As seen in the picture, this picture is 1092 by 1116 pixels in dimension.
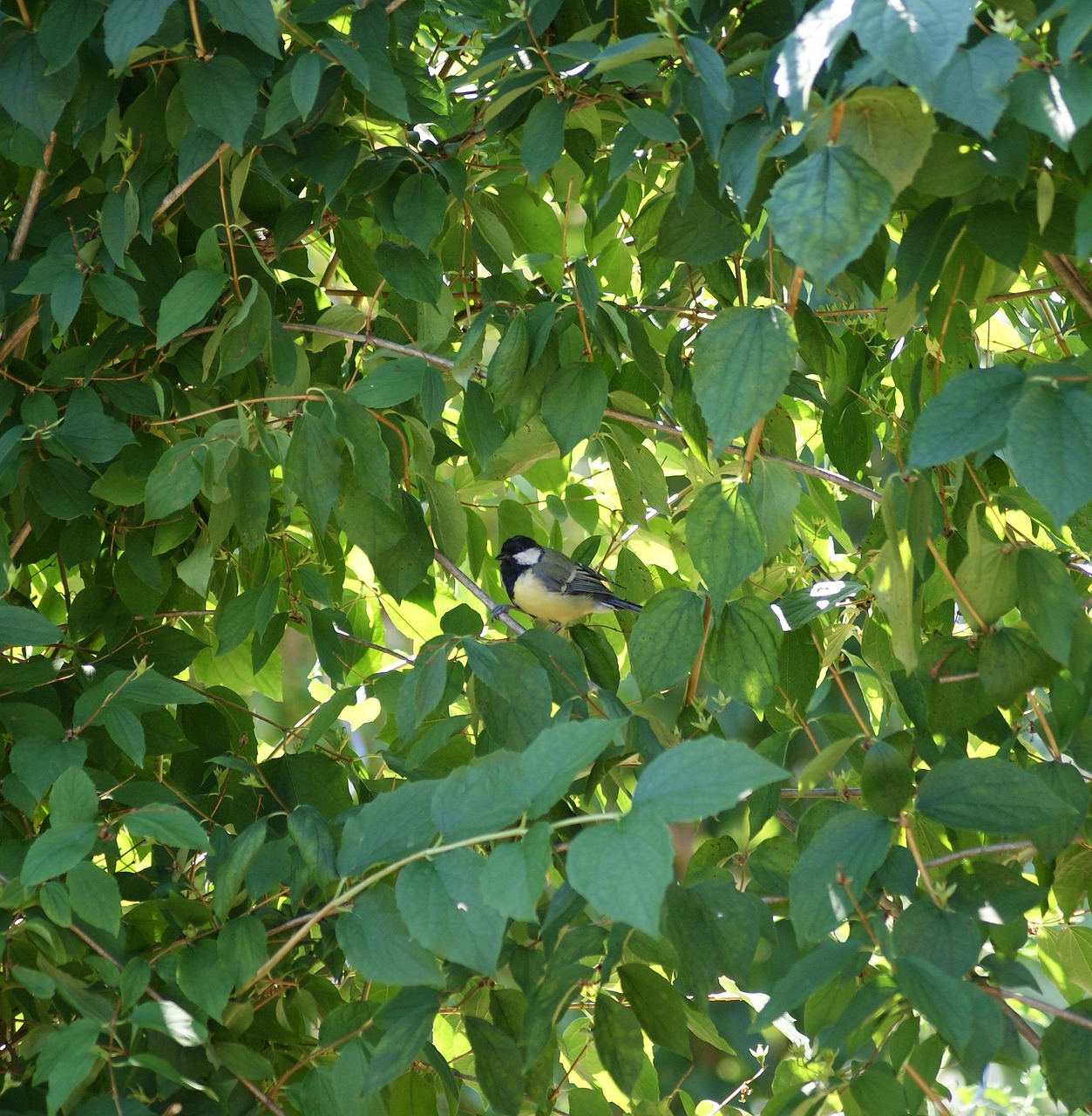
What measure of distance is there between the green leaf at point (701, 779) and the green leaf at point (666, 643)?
37 centimetres

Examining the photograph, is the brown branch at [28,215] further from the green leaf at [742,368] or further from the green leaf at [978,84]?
the green leaf at [978,84]

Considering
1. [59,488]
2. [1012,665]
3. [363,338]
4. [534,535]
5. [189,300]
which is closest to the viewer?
[1012,665]

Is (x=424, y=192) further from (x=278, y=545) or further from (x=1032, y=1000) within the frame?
(x=1032, y=1000)

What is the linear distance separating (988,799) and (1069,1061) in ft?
0.84

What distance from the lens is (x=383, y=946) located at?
109 centimetres

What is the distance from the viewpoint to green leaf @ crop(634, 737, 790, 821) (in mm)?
851

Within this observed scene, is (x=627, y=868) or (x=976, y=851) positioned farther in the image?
(x=976, y=851)

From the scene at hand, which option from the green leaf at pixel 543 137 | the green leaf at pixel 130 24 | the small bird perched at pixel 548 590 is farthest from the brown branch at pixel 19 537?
the small bird perched at pixel 548 590

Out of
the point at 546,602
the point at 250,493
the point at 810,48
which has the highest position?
the point at 810,48

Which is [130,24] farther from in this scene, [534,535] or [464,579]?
[534,535]

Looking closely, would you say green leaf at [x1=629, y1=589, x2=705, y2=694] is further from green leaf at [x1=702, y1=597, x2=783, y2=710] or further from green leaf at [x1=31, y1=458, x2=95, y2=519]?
green leaf at [x1=31, y1=458, x2=95, y2=519]

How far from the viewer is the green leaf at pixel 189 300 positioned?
152cm

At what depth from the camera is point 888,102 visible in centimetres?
101

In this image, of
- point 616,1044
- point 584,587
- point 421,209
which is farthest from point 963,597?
point 584,587
